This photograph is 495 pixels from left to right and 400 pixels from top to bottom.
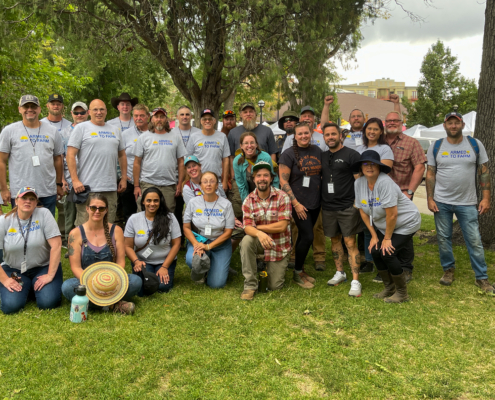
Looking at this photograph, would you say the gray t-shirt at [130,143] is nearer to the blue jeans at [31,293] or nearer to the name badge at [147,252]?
the name badge at [147,252]

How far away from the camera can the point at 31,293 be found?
4.56 meters

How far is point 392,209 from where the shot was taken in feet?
14.7

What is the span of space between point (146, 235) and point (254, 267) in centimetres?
137

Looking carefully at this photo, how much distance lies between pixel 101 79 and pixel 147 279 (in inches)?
909

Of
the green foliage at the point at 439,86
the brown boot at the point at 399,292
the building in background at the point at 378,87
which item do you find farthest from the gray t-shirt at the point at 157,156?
the building in background at the point at 378,87

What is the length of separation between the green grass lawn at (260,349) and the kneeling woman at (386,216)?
36cm

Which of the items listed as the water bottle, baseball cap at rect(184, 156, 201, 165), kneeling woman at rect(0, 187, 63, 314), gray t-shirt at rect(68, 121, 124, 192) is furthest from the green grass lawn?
baseball cap at rect(184, 156, 201, 165)

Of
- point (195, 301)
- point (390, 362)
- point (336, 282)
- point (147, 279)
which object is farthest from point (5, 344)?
point (336, 282)

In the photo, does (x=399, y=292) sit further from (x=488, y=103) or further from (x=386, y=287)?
(x=488, y=103)

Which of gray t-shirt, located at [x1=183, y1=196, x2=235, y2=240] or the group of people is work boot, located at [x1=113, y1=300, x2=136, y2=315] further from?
gray t-shirt, located at [x1=183, y1=196, x2=235, y2=240]

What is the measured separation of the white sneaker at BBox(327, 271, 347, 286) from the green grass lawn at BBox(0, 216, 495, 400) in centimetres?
27

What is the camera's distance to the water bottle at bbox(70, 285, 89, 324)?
4074 mm

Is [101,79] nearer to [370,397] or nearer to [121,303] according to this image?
[121,303]

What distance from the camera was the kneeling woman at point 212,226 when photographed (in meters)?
5.24
